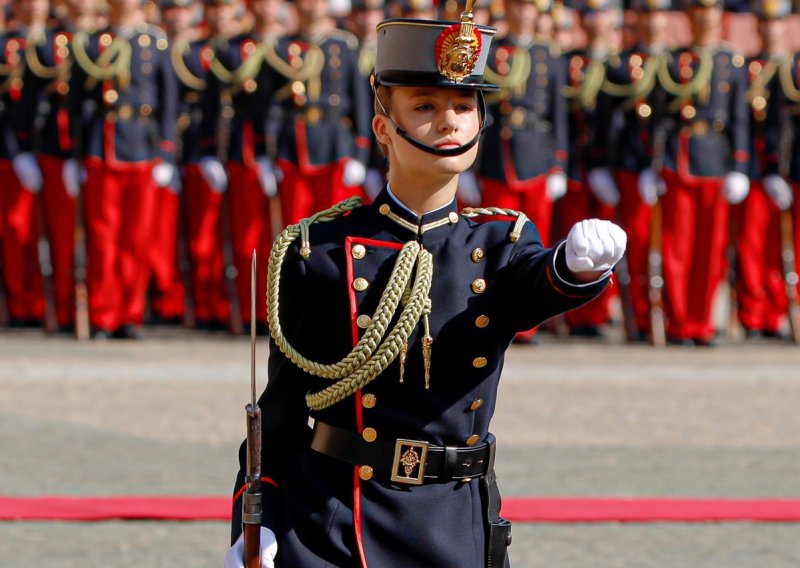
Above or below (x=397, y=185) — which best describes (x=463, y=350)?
below

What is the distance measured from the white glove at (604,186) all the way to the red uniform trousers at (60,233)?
10.7 ft

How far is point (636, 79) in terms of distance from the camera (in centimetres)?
1141

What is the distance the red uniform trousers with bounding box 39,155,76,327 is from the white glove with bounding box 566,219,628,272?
891 centimetres

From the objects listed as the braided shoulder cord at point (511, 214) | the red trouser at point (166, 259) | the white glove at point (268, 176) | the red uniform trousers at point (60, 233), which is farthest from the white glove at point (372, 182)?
the braided shoulder cord at point (511, 214)

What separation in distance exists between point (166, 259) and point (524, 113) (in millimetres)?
2612

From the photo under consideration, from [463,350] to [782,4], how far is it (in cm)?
916

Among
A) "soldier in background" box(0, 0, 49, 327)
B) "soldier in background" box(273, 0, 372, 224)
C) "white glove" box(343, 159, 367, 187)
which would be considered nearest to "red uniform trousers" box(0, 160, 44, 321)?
"soldier in background" box(0, 0, 49, 327)

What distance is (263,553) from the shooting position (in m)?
2.99

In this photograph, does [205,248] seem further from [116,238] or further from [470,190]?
[470,190]

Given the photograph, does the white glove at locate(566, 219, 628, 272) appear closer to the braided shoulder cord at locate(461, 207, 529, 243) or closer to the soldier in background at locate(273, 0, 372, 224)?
the braided shoulder cord at locate(461, 207, 529, 243)

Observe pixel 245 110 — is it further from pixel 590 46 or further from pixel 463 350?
pixel 463 350

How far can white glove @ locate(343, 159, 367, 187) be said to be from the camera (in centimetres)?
1132

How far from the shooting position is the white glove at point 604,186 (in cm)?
1168

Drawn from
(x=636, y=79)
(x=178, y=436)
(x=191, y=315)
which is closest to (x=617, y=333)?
(x=636, y=79)
